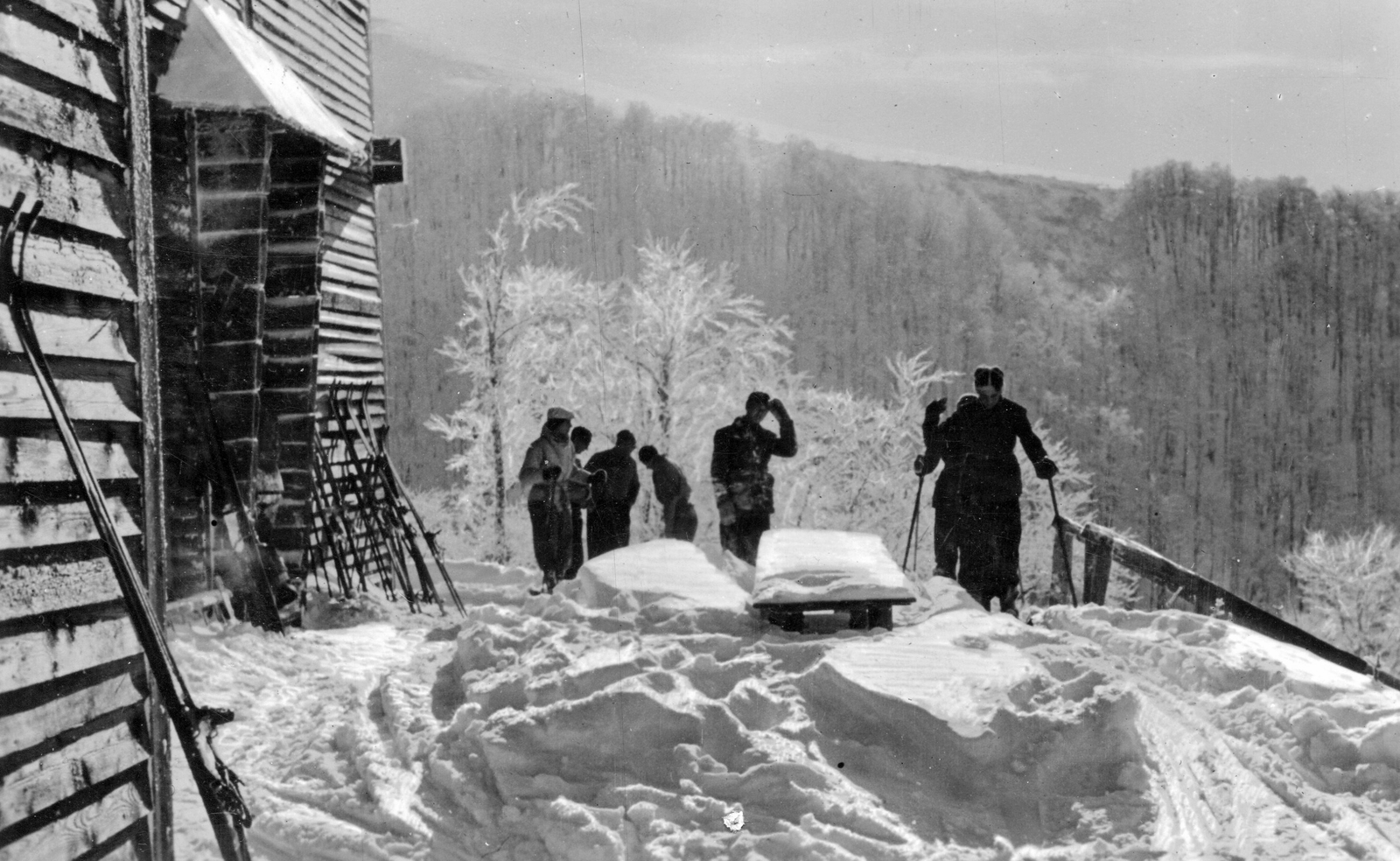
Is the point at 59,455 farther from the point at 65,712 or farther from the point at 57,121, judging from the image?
the point at 57,121

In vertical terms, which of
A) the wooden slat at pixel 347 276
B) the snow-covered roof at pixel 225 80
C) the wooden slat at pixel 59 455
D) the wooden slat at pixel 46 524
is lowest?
the wooden slat at pixel 46 524

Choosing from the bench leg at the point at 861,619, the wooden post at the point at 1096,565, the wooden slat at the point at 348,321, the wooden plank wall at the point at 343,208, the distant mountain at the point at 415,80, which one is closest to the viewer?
the bench leg at the point at 861,619

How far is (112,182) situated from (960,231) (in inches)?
2098

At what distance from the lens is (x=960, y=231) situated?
175 feet

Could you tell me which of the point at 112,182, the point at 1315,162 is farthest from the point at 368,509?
the point at 1315,162

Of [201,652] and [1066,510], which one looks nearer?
[201,652]

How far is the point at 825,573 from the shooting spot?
5320 mm

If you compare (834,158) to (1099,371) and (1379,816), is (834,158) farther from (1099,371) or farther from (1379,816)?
Result: (1379,816)

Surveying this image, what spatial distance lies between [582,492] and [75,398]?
22.3 feet

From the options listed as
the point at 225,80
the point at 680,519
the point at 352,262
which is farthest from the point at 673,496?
the point at 225,80

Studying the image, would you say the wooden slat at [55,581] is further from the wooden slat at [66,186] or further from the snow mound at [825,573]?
the snow mound at [825,573]

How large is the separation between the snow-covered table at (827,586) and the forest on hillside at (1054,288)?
30382 millimetres

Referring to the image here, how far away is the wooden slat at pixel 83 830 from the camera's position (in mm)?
2451

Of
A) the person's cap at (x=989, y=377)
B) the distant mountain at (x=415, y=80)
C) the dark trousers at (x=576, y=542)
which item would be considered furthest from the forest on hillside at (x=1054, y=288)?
the person's cap at (x=989, y=377)
